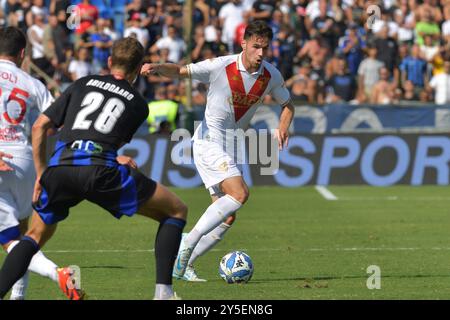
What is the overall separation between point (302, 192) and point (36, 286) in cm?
1175

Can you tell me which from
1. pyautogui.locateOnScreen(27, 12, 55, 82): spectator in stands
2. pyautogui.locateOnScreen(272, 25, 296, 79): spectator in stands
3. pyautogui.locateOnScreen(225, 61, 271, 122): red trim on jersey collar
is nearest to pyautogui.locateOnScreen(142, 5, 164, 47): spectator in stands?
pyautogui.locateOnScreen(27, 12, 55, 82): spectator in stands

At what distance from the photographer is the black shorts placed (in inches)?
307

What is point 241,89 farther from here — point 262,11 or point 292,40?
point 292,40

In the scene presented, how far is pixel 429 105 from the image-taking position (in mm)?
22922

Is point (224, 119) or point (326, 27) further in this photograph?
point (326, 27)

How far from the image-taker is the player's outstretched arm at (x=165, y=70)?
953 cm

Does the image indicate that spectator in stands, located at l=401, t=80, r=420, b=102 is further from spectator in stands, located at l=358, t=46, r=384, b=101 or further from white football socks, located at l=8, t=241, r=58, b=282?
white football socks, located at l=8, t=241, r=58, b=282

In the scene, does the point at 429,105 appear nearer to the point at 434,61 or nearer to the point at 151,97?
the point at 434,61

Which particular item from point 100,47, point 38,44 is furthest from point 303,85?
point 38,44

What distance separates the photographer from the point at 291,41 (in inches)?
1011

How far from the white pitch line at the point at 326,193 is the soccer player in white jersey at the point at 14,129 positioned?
1166 centimetres

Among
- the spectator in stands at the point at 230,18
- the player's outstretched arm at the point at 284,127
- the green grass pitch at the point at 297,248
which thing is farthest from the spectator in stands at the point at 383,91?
the player's outstretched arm at the point at 284,127

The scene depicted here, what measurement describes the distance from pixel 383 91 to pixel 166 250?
17.0 meters

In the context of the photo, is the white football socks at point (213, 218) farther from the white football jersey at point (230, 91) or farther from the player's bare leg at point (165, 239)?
the player's bare leg at point (165, 239)
